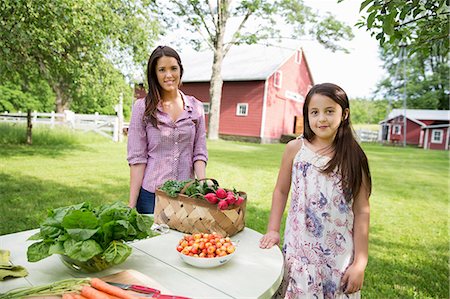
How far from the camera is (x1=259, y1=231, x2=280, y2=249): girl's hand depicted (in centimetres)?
167

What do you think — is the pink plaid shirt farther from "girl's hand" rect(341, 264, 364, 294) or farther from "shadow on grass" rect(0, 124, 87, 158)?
"shadow on grass" rect(0, 124, 87, 158)

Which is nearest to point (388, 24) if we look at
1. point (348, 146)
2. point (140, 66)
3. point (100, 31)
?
point (348, 146)

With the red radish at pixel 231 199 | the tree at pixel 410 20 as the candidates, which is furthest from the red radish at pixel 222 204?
the tree at pixel 410 20

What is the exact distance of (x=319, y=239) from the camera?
1.65 meters

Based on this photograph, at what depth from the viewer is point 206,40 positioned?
17062 mm

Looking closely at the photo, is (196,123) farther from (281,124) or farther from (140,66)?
(281,124)

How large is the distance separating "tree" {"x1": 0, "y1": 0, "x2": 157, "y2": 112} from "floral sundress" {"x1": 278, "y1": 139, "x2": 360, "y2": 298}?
389 centimetres

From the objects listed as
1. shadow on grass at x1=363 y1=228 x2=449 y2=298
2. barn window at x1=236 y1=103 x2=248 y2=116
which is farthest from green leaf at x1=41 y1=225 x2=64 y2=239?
barn window at x1=236 y1=103 x2=248 y2=116

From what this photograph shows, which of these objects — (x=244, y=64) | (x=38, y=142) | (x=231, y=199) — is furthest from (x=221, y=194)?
(x=244, y=64)

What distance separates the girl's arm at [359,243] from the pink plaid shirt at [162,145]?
1098 millimetres

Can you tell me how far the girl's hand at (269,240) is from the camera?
5.47ft

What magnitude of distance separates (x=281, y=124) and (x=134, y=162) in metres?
19.5

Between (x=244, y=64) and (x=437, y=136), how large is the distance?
1750 centimetres

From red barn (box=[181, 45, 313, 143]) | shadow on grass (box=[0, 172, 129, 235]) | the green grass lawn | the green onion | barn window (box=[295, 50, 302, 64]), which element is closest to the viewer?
the green onion
